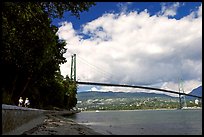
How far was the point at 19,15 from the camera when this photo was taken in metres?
10.2

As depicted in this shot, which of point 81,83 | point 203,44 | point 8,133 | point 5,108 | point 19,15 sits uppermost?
point 81,83

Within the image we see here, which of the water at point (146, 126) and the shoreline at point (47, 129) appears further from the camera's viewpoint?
the water at point (146, 126)

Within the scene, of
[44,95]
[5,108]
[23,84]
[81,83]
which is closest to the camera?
[5,108]

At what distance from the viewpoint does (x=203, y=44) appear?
6.57 metres

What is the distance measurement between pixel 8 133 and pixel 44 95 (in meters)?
45.0

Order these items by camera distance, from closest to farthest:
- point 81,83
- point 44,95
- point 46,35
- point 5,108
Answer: point 5,108
point 46,35
point 44,95
point 81,83

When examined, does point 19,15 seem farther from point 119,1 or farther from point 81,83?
point 81,83

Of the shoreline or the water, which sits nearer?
the shoreline

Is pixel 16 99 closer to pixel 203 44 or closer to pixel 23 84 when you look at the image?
pixel 23 84

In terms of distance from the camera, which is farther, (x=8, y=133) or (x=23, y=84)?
(x=23, y=84)

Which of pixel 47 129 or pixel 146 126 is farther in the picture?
pixel 146 126

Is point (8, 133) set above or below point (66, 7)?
below

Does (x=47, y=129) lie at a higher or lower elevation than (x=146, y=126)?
higher

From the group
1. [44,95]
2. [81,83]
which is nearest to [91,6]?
[44,95]
